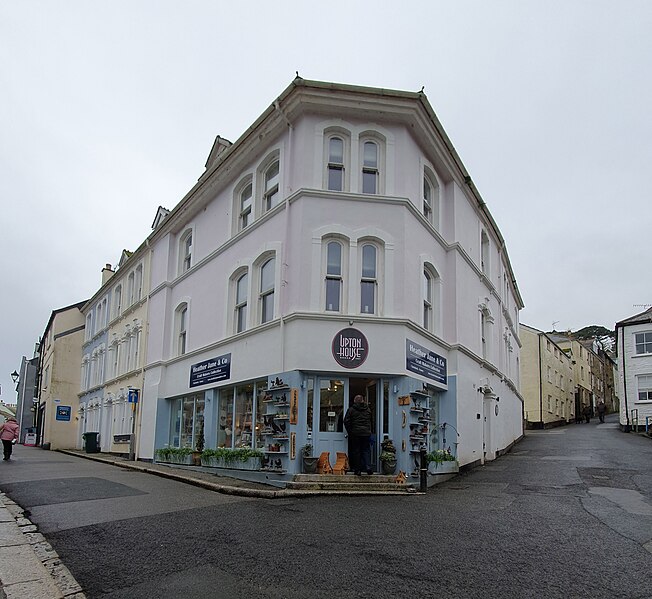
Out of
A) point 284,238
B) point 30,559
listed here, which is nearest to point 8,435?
point 284,238

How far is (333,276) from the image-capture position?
14445mm

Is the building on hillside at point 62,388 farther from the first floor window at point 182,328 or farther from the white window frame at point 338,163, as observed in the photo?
the white window frame at point 338,163

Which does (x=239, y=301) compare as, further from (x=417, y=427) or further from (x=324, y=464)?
(x=417, y=427)

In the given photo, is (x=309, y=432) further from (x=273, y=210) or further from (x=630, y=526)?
(x=630, y=526)

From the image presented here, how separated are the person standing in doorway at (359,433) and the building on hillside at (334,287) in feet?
1.97

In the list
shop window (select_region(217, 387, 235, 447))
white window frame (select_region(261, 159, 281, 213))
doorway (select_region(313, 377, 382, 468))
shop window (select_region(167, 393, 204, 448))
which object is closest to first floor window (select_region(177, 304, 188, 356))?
shop window (select_region(167, 393, 204, 448))

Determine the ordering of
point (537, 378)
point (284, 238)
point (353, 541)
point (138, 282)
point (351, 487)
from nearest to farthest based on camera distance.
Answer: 1. point (353, 541)
2. point (351, 487)
3. point (284, 238)
4. point (138, 282)
5. point (537, 378)

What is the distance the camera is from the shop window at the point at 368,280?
47.3 feet

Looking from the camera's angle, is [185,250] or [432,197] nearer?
[432,197]

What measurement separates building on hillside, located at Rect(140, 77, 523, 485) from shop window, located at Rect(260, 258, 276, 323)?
5 centimetres

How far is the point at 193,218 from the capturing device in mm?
21141

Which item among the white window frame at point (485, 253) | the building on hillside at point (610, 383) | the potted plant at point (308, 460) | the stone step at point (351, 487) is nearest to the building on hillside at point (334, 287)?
the potted plant at point (308, 460)

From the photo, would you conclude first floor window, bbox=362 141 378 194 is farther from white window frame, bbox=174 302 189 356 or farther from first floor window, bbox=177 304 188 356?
first floor window, bbox=177 304 188 356

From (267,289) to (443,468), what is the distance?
6.25 metres
